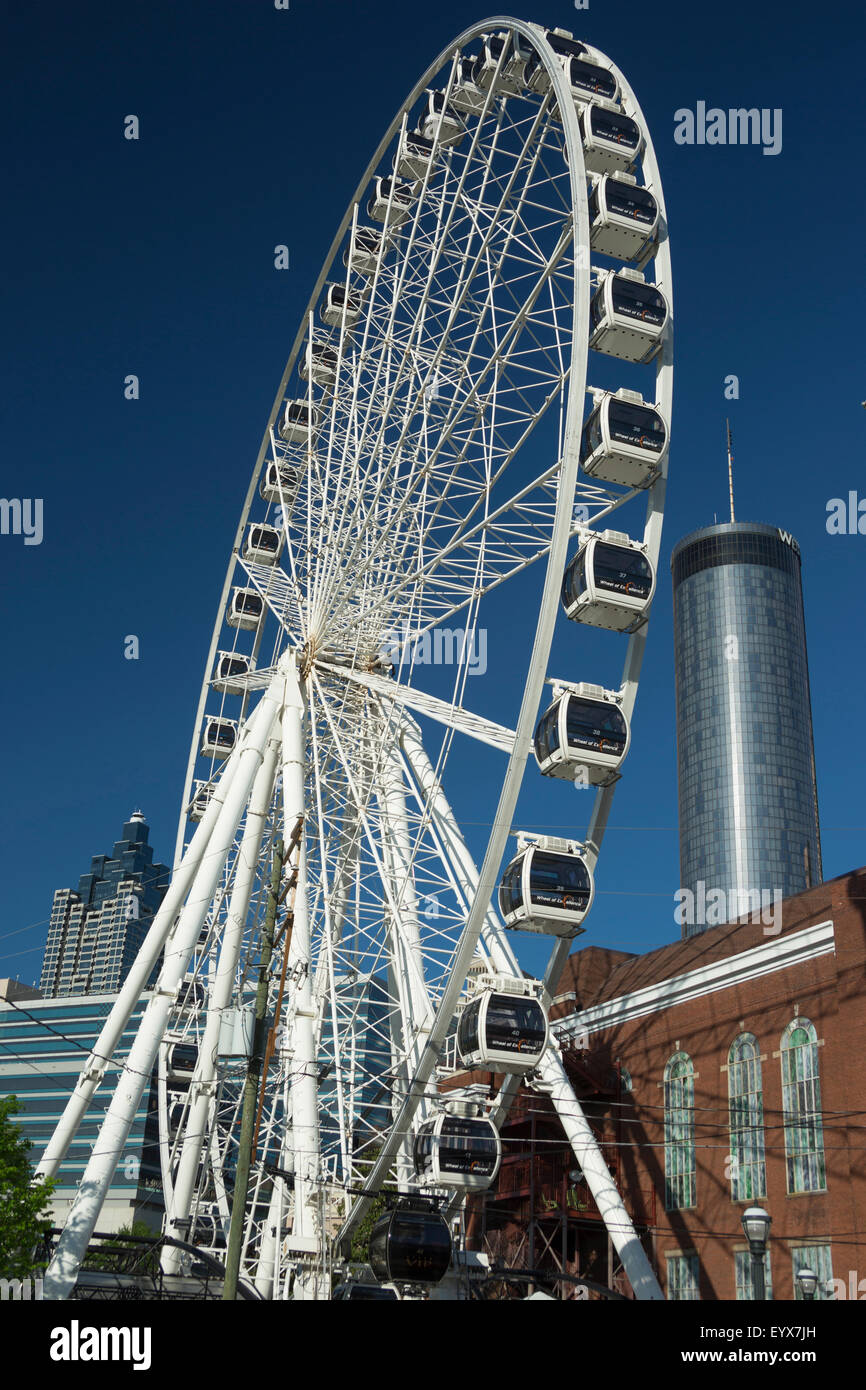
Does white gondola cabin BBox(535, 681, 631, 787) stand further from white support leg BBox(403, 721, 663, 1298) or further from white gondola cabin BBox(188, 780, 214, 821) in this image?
white gondola cabin BBox(188, 780, 214, 821)

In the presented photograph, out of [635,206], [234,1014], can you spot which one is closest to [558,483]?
[635,206]

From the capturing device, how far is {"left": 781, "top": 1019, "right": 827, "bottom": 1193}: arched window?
3322 centimetres

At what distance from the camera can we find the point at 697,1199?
37.7 meters

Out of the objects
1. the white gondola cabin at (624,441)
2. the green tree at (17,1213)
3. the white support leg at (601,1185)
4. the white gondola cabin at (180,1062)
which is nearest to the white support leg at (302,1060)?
the white support leg at (601,1185)

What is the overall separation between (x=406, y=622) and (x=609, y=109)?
12615 millimetres

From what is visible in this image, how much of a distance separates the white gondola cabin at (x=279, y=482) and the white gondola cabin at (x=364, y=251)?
20.5 feet

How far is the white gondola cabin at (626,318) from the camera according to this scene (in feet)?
86.9

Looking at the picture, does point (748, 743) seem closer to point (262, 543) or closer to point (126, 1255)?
point (262, 543)

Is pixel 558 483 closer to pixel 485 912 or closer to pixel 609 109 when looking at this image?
pixel 485 912

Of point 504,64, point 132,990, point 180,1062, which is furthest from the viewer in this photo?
point 180,1062

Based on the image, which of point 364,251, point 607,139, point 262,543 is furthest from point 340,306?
point 607,139

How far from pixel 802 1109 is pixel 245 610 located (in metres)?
22.5

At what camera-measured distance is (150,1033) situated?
27156mm

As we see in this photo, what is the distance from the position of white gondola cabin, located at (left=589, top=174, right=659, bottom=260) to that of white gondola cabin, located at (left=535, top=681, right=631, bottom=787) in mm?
9487
